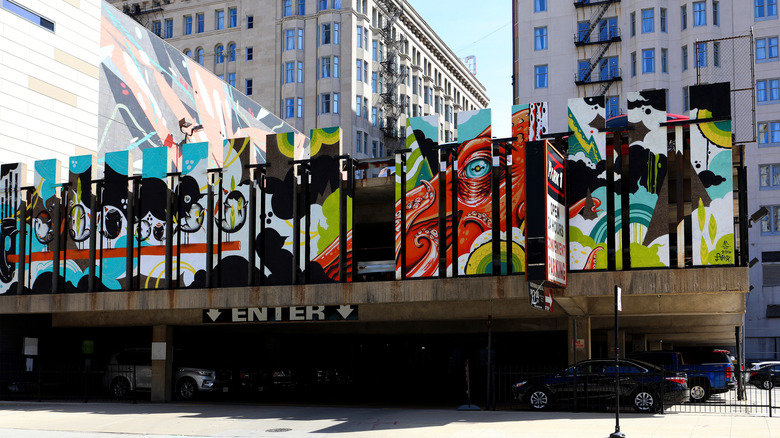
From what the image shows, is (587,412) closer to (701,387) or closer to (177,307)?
(701,387)

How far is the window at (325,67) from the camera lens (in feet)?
234

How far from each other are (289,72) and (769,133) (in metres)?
39.8

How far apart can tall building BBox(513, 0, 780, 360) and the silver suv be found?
4033 centimetres

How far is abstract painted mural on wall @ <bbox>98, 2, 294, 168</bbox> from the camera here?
117 ft

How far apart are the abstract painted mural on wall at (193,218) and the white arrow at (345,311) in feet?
15.5

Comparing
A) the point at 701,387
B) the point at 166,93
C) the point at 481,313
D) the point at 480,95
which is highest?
the point at 480,95

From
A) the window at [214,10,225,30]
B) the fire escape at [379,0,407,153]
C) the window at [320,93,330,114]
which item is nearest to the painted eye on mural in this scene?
the window at [320,93,330,114]

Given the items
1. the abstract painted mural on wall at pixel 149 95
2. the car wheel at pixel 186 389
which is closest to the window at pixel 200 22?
the abstract painted mural on wall at pixel 149 95

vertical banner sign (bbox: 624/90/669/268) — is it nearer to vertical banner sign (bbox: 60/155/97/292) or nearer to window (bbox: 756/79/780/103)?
vertical banner sign (bbox: 60/155/97/292)

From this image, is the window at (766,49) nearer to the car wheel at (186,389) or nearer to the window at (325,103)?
the window at (325,103)

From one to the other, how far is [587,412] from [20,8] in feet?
83.9

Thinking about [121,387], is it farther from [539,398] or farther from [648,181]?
[648,181]

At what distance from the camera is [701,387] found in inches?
1098

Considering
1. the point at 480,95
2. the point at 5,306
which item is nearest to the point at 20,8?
the point at 5,306
